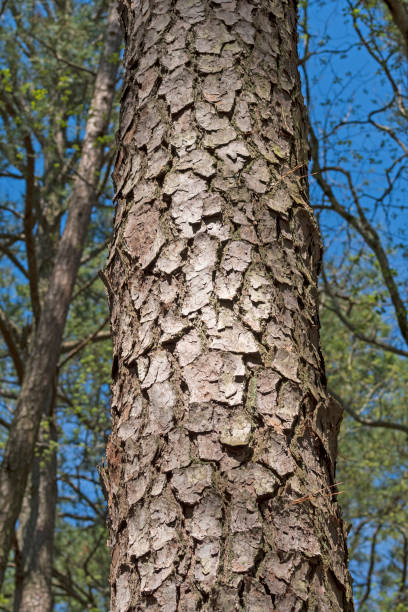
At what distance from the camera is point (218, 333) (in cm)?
121

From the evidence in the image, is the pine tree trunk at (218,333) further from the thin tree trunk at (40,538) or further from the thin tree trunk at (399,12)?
the thin tree trunk at (40,538)

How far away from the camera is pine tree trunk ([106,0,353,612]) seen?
1065 millimetres

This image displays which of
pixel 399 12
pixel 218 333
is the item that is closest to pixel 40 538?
pixel 399 12

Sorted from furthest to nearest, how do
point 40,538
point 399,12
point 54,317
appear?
1. point 40,538
2. point 54,317
3. point 399,12

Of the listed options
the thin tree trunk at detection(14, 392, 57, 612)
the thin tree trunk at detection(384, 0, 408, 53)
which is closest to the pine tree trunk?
the thin tree trunk at detection(384, 0, 408, 53)

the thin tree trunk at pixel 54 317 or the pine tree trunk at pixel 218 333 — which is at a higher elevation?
the thin tree trunk at pixel 54 317

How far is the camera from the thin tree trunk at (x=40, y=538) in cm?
759

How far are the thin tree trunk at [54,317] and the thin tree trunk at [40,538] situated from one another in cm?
102

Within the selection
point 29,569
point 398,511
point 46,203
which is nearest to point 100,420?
point 29,569

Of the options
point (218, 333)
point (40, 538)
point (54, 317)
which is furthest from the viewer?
point (40, 538)

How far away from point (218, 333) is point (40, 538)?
7.95 meters

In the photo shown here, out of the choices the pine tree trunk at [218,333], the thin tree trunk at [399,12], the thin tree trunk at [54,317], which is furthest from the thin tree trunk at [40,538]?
the pine tree trunk at [218,333]

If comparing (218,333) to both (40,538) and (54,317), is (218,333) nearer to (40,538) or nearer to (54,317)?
(54,317)

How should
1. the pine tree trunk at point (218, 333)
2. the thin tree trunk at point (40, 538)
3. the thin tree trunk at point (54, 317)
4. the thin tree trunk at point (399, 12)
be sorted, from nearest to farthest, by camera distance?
the pine tree trunk at point (218, 333), the thin tree trunk at point (399, 12), the thin tree trunk at point (54, 317), the thin tree trunk at point (40, 538)
